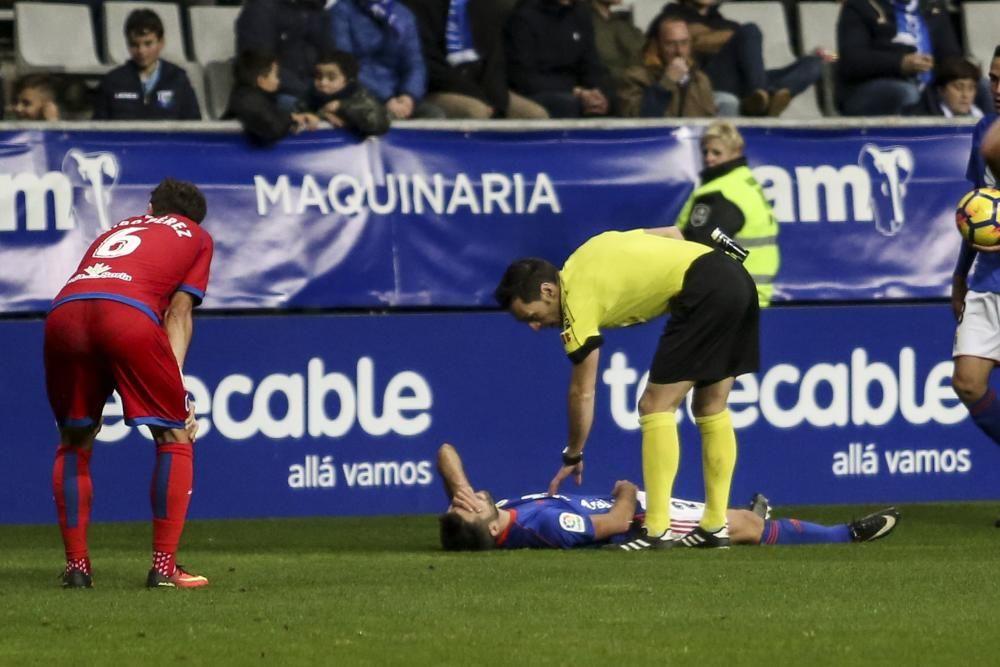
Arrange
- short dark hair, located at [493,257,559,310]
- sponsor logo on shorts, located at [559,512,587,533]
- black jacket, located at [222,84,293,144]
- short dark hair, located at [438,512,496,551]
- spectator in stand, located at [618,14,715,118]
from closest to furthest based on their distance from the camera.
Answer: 1. short dark hair, located at [493,257,559,310]
2. short dark hair, located at [438,512,496,551]
3. sponsor logo on shorts, located at [559,512,587,533]
4. black jacket, located at [222,84,293,144]
5. spectator in stand, located at [618,14,715,118]

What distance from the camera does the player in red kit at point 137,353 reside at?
8.20 meters

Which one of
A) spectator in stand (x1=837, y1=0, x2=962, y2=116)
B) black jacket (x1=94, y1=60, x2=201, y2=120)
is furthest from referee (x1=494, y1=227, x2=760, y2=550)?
spectator in stand (x1=837, y1=0, x2=962, y2=116)

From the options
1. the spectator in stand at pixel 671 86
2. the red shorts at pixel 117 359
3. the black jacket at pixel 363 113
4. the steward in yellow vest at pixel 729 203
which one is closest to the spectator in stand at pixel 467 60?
the spectator in stand at pixel 671 86

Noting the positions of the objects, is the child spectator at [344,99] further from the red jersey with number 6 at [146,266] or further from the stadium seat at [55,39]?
the red jersey with number 6 at [146,266]

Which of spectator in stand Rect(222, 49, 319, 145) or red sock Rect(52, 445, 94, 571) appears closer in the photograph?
red sock Rect(52, 445, 94, 571)

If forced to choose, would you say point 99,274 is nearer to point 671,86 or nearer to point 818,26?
point 671,86

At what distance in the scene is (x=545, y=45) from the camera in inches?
562

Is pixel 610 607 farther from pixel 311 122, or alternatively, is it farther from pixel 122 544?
pixel 311 122

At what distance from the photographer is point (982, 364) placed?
36.5ft

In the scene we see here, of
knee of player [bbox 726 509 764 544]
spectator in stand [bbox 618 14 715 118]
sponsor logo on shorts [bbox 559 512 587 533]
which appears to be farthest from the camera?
spectator in stand [bbox 618 14 715 118]

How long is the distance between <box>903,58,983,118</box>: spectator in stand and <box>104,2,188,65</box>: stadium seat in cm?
504

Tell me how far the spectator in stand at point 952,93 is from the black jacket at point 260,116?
4.66 metres

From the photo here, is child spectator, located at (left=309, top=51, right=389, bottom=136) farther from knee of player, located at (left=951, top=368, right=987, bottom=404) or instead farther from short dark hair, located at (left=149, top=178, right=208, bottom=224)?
short dark hair, located at (left=149, top=178, right=208, bottom=224)

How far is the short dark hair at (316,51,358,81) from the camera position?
13102mm
